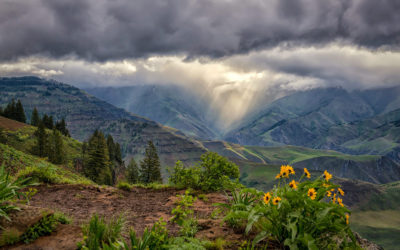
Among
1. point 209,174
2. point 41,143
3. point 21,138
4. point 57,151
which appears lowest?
point 209,174

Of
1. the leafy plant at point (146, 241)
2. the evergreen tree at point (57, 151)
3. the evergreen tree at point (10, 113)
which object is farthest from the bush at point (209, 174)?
the evergreen tree at point (10, 113)

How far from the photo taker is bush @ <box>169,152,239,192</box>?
39.1 feet

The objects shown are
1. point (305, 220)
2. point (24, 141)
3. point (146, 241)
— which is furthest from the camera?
point (24, 141)

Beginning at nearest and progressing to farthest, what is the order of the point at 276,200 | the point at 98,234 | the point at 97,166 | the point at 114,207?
the point at 98,234, the point at 276,200, the point at 114,207, the point at 97,166

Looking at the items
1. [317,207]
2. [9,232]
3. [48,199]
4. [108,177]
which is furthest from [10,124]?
[317,207]

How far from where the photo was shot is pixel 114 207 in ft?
31.6

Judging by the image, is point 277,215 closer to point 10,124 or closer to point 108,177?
point 108,177

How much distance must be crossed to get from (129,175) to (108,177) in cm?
1327

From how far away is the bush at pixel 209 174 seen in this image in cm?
1191

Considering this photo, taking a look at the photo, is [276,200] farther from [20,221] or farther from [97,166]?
[97,166]

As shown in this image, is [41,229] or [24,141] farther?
[24,141]

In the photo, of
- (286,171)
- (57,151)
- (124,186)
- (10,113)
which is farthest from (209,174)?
(10,113)

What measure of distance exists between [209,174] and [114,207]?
478 cm

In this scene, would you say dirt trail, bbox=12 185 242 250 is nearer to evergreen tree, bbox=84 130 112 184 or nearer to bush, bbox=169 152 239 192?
bush, bbox=169 152 239 192
